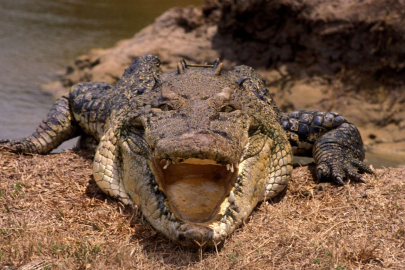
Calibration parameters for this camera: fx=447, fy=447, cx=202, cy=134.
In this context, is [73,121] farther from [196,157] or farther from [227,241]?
[196,157]

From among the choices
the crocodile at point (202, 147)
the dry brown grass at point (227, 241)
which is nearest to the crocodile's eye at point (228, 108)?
the crocodile at point (202, 147)

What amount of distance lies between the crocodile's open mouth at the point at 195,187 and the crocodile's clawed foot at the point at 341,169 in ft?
4.01

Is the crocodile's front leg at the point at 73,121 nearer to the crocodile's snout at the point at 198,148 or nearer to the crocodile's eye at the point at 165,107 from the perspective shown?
the crocodile's eye at the point at 165,107

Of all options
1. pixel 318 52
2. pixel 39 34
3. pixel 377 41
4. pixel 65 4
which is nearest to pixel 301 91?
pixel 318 52

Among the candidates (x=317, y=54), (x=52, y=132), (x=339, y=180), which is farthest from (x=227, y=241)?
(x=317, y=54)

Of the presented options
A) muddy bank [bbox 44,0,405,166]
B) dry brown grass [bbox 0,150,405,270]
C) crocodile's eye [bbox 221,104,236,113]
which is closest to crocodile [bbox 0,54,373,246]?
crocodile's eye [bbox 221,104,236,113]

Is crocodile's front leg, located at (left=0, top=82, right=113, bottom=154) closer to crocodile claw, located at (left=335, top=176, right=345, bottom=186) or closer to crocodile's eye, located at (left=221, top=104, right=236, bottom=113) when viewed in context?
crocodile's eye, located at (left=221, top=104, right=236, bottom=113)

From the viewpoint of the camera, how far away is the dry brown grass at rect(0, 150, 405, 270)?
254 centimetres

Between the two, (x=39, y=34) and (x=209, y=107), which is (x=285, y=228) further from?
(x=39, y=34)

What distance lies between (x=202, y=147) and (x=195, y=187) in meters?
0.58

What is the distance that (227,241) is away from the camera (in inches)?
110

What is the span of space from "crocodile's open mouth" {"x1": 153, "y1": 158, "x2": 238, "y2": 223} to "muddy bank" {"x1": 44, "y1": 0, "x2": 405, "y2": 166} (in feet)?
13.8

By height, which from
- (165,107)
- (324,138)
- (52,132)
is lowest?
(52,132)

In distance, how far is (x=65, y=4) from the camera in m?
14.4
